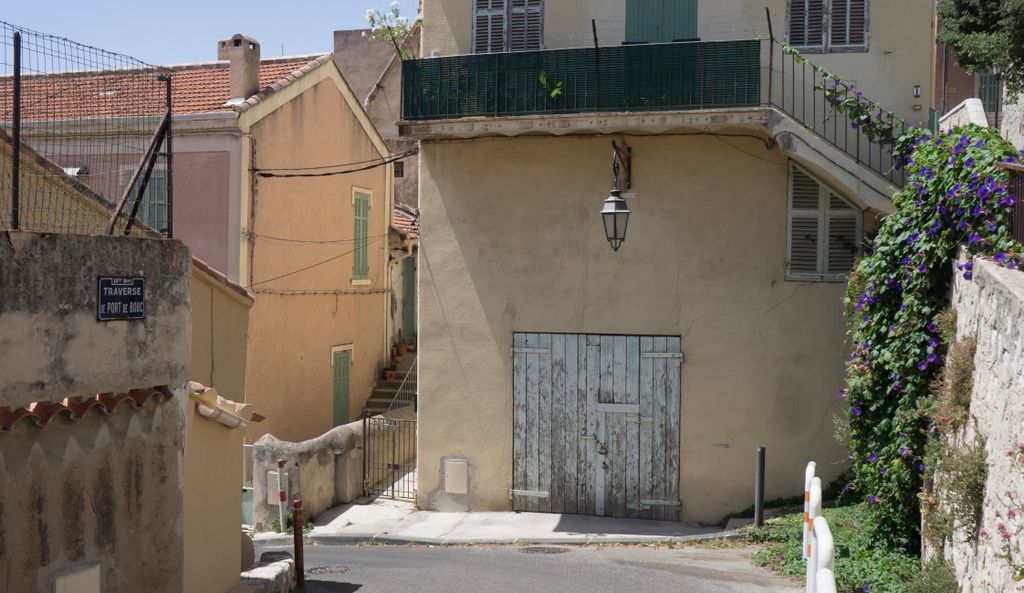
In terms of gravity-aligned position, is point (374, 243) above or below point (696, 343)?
above

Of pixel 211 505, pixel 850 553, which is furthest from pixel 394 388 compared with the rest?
pixel 850 553

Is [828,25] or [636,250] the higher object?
[828,25]

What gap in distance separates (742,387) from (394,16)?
866 cm

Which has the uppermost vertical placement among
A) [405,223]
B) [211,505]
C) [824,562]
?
[405,223]

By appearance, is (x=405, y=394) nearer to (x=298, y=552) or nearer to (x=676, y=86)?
(x=676, y=86)

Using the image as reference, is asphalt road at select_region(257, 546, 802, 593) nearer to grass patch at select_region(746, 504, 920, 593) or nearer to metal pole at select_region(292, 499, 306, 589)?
metal pole at select_region(292, 499, 306, 589)

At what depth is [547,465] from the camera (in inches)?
565

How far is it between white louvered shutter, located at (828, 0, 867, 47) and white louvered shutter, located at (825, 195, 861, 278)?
80.9 inches

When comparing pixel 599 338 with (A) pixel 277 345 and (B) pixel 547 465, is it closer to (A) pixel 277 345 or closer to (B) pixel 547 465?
(B) pixel 547 465

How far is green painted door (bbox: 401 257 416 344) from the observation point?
25256 mm

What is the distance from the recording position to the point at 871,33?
1348 centimetres

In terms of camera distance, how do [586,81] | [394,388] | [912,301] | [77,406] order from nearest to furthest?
[77,406] < [912,301] < [586,81] < [394,388]

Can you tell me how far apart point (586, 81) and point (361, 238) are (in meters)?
9.82

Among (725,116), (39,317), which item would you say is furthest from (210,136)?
(39,317)
